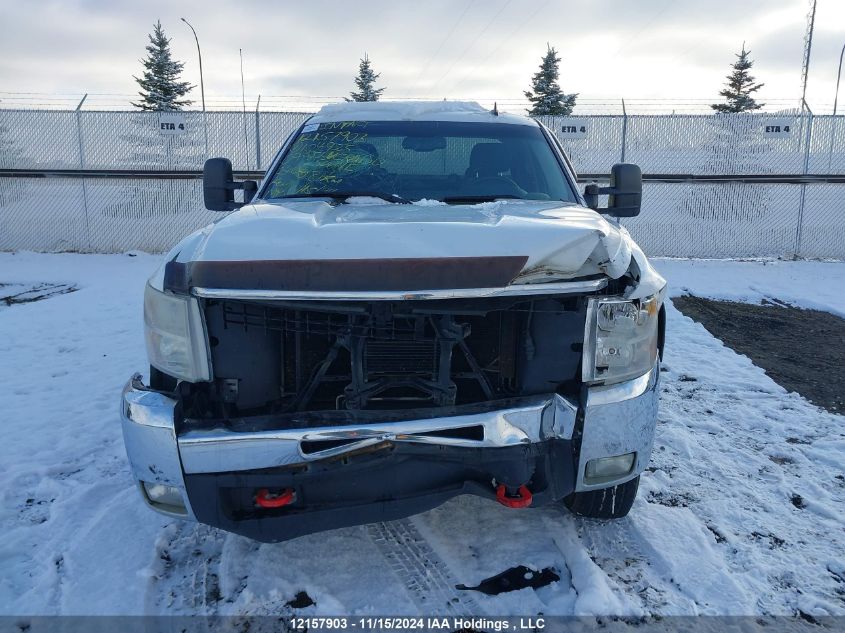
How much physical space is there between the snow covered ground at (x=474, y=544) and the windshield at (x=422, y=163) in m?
1.66

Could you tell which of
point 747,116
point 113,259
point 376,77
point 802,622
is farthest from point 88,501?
point 376,77

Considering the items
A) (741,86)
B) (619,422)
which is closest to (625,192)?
(619,422)

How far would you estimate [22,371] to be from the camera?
501cm

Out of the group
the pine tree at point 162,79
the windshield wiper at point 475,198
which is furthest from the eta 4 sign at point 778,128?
the pine tree at point 162,79

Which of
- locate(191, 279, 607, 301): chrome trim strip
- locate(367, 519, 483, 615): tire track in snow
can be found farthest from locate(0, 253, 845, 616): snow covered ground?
locate(191, 279, 607, 301): chrome trim strip

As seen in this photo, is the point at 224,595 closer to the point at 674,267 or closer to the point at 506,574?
the point at 506,574

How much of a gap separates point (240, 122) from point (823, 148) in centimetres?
1113

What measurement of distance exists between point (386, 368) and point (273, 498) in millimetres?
667

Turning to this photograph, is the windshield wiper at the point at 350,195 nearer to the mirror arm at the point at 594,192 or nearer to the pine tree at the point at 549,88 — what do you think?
the mirror arm at the point at 594,192

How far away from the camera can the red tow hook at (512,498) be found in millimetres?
2203

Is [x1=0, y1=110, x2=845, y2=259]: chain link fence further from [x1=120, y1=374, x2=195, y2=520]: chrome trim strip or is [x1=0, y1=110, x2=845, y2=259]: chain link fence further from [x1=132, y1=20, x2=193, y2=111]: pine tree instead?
[x1=132, y1=20, x2=193, y2=111]: pine tree

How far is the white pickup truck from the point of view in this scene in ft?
6.64

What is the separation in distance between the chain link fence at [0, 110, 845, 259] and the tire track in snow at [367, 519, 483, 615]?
1001 centimetres

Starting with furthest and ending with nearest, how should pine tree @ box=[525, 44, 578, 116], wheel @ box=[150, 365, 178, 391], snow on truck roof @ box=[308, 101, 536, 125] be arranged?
pine tree @ box=[525, 44, 578, 116] < snow on truck roof @ box=[308, 101, 536, 125] < wheel @ box=[150, 365, 178, 391]
